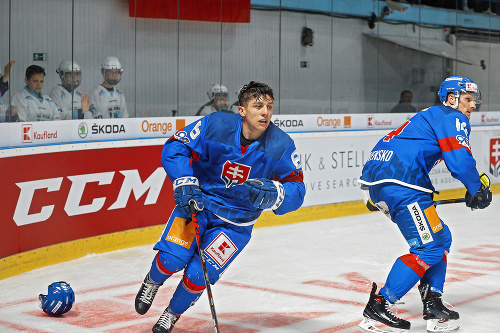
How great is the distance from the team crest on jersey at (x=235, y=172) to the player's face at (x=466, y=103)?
1.30 meters

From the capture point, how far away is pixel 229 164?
419 cm

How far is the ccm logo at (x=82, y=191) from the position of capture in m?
5.96

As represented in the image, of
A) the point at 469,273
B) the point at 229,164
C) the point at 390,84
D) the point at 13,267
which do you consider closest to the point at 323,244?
the point at 469,273

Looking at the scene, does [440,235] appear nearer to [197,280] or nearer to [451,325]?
[451,325]

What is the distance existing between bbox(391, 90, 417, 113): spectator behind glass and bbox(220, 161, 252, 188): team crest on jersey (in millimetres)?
6906

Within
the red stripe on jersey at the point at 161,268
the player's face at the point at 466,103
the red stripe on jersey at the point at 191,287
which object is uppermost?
the player's face at the point at 466,103

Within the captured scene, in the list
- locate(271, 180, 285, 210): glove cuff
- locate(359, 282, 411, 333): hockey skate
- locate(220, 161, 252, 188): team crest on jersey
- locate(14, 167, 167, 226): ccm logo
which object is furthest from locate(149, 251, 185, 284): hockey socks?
locate(14, 167, 167, 226): ccm logo

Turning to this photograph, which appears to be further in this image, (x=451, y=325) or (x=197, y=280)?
(x=451, y=325)

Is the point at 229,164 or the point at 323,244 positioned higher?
the point at 229,164

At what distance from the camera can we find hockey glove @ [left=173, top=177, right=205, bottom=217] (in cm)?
397

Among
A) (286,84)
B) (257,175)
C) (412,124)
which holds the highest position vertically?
(286,84)

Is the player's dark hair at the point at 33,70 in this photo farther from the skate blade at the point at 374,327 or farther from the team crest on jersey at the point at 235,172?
the skate blade at the point at 374,327

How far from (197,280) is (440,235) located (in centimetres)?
135

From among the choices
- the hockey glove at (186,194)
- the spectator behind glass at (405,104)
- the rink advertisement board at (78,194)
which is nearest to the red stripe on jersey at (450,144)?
the hockey glove at (186,194)
